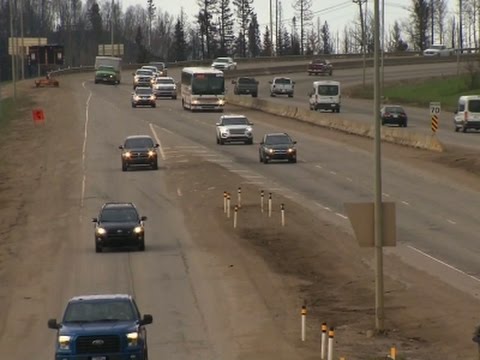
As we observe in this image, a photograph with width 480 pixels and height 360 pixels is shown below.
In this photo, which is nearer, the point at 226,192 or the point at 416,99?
the point at 226,192

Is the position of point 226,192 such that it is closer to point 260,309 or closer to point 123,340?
point 260,309

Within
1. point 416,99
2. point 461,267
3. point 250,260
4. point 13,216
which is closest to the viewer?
point 461,267

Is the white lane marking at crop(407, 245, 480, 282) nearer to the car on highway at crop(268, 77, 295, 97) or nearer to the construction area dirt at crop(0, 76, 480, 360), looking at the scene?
the construction area dirt at crop(0, 76, 480, 360)

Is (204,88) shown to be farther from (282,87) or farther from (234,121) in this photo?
(282,87)

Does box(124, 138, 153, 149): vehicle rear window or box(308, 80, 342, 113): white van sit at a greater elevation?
box(308, 80, 342, 113): white van

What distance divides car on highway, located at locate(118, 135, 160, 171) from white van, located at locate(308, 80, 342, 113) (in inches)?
1361

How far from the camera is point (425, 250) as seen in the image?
38.1m

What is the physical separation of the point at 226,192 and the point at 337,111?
46.4 m

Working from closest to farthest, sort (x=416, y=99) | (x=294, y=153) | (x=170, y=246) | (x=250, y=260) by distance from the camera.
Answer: (x=250, y=260)
(x=170, y=246)
(x=294, y=153)
(x=416, y=99)

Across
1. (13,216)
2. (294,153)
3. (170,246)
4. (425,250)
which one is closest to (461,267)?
(425,250)

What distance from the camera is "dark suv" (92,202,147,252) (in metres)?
38.9

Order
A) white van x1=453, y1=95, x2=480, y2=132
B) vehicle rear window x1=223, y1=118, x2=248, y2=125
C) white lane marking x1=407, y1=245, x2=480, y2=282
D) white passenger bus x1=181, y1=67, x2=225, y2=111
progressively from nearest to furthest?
white lane marking x1=407, y1=245, x2=480, y2=282 < vehicle rear window x1=223, y1=118, x2=248, y2=125 < white van x1=453, y1=95, x2=480, y2=132 < white passenger bus x1=181, y1=67, x2=225, y2=111

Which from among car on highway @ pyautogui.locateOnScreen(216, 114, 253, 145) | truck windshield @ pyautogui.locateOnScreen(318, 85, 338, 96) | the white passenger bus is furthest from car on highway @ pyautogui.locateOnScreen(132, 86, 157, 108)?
car on highway @ pyautogui.locateOnScreen(216, 114, 253, 145)

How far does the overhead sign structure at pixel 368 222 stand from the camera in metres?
25.6
